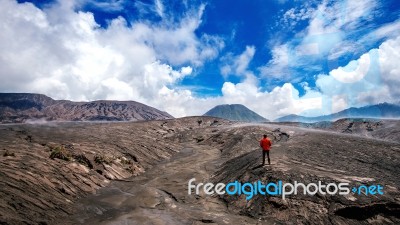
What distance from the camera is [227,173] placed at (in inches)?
962

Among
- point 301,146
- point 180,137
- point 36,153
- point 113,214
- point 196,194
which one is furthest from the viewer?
point 180,137

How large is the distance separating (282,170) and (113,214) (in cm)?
1082

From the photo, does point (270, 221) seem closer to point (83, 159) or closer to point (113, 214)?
point (113, 214)

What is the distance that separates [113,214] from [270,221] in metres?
8.58

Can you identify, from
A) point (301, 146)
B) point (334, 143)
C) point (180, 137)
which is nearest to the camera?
point (301, 146)

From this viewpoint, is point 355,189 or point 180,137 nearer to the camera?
point 355,189

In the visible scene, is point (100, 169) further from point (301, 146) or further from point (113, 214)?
point (301, 146)

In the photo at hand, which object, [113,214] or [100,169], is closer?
[113,214]

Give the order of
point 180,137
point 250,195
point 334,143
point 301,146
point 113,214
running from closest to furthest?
point 113,214
point 250,195
point 301,146
point 334,143
point 180,137

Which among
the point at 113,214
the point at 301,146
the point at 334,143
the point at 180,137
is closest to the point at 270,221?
the point at 113,214

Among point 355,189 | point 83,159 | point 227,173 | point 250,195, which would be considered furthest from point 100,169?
point 355,189

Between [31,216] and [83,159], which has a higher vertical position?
[83,159]

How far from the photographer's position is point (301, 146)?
30797mm

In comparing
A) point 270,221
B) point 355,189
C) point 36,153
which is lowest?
point 270,221
